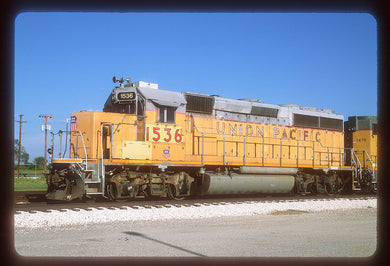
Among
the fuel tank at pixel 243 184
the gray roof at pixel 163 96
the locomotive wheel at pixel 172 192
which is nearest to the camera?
the gray roof at pixel 163 96

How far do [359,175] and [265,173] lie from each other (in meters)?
5.73

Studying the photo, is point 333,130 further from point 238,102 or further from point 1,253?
point 1,253

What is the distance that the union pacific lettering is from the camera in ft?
52.2

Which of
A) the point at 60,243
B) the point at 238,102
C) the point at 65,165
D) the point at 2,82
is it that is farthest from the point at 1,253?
the point at 238,102

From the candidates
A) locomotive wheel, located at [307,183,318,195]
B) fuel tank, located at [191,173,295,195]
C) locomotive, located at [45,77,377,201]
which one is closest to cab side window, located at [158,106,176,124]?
locomotive, located at [45,77,377,201]

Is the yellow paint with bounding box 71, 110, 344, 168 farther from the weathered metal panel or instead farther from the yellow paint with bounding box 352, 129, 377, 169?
the yellow paint with bounding box 352, 129, 377, 169

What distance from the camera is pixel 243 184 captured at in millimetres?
15828

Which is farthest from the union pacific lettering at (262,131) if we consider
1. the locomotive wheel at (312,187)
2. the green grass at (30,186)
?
the green grass at (30,186)

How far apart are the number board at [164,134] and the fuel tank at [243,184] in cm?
178

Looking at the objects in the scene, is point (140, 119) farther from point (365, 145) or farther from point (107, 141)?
point (365, 145)

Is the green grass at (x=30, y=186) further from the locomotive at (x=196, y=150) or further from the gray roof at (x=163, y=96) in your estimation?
the gray roof at (x=163, y=96)

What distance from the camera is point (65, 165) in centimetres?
1273

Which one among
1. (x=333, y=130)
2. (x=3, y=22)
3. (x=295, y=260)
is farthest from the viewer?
(x=333, y=130)

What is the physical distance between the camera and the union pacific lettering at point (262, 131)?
15.9 metres
